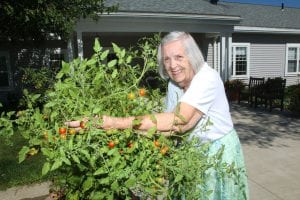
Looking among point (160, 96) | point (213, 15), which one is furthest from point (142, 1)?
point (160, 96)

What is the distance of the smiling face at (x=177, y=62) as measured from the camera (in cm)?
188

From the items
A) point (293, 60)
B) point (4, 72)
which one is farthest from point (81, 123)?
point (293, 60)

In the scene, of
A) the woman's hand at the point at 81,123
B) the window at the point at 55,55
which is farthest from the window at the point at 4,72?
the woman's hand at the point at 81,123

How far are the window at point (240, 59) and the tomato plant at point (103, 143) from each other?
634 inches

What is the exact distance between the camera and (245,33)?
16953 millimetres

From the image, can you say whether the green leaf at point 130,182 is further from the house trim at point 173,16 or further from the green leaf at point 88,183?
the house trim at point 173,16

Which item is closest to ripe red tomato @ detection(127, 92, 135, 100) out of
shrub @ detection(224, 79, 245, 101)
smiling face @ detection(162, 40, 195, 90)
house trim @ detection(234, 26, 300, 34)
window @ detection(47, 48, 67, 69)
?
smiling face @ detection(162, 40, 195, 90)

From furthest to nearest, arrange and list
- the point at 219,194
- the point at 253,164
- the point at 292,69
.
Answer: the point at 292,69, the point at 253,164, the point at 219,194

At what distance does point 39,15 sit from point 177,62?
22.5 ft

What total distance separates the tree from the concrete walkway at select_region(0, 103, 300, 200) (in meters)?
4.77

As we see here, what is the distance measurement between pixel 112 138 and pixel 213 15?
13431mm

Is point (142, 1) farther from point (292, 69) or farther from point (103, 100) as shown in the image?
point (103, 100)

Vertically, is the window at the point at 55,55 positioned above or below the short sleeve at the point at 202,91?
above

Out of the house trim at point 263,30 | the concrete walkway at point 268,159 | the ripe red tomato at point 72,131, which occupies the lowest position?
the concrete walkway at point 268,159
